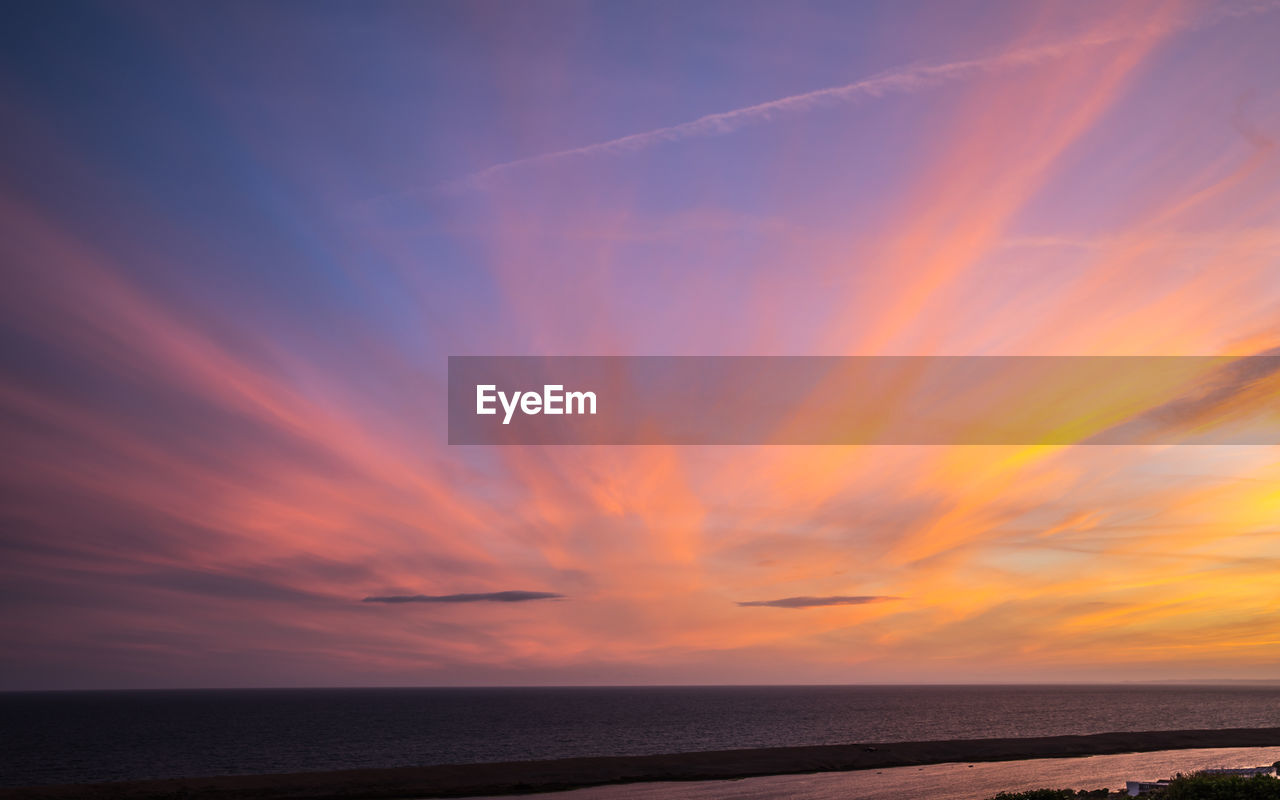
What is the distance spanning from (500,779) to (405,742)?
5783 centimetres

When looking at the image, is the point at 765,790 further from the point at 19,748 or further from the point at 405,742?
the point at 19,748

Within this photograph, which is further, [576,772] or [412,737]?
[412,737]

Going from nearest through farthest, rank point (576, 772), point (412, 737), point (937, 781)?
point (937, 781) → point (576, 772) → point (412, 737)

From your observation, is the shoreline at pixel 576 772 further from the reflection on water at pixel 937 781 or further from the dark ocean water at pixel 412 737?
the dark ocean water at pixel 412 737

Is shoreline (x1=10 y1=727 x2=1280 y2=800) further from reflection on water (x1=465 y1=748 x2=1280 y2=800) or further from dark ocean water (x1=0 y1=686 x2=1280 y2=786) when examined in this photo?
dark ocean water (x1=0 y1=686 x2=1280 y2=786)

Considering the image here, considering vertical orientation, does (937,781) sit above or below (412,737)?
above

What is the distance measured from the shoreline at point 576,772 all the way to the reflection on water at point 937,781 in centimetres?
312

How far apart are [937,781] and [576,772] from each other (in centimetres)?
3080

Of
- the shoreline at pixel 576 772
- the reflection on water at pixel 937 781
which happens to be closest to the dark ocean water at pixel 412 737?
the shoreline at pixel 576 772

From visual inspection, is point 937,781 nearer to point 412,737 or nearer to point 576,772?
point 576,772

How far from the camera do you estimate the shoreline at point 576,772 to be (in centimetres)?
5881

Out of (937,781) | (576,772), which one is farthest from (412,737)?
(937,781)

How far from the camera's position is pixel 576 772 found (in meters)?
69.2

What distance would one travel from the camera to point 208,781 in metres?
62.5
